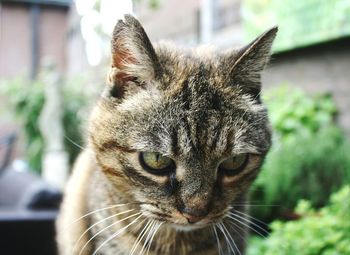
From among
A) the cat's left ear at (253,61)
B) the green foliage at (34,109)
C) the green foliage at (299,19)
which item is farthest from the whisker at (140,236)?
the green foliage at (34,109)

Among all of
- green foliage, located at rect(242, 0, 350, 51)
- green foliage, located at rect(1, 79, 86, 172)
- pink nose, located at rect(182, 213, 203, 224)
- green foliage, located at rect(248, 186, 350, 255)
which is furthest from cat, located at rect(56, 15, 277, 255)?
green foliage, located at rect(1, 79, 86, 172)

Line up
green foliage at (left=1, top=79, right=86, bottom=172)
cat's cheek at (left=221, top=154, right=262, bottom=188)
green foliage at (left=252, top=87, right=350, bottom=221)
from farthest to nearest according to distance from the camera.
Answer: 1. green foliage at (left=1, top=79, right=86, bottom=172)
2. green foliage at (left=252, top=87, right=350, bottom=221)
3. cat's cheek at (left=221, top=154, right=262, bottom=188)

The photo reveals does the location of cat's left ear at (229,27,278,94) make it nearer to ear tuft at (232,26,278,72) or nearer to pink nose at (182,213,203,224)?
ear tuft at (232,26,278,72)

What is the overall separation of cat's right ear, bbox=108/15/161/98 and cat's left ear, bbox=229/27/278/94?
27 centimetres

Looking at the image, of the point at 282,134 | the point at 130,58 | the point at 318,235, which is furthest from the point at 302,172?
the point at 130,58

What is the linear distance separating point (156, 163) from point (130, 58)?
346 millimetres

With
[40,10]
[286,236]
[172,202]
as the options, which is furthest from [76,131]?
[40,10]

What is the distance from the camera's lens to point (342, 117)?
3861 mm

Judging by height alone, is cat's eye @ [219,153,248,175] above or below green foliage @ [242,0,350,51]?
below

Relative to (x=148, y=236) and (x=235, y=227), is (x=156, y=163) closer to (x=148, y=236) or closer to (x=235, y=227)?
(x=148, y=236)

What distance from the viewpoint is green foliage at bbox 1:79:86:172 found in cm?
667

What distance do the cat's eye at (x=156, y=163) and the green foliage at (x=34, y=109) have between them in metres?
5.29

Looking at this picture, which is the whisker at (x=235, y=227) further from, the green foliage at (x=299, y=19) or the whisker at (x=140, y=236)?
the green foliage at (x=299, y=19)

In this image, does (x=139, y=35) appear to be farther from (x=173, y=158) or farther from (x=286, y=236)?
(x=286, y=236)
